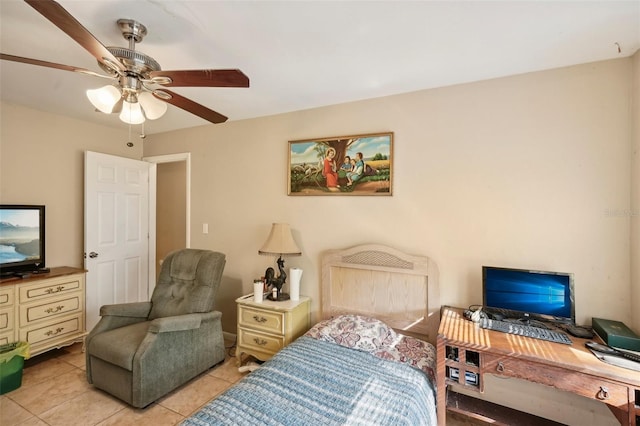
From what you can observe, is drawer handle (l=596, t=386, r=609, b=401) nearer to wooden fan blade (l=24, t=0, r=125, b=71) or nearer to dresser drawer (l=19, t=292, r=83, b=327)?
wooden fan blade (l=24, t=0, r=125, b=71)

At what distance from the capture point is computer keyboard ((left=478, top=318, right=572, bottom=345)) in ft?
5.14

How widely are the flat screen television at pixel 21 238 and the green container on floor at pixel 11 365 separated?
26.4 inches

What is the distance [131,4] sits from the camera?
1340 millimetres

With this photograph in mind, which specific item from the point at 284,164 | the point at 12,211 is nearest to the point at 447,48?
the point at 284,164

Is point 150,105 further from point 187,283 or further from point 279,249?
point 187,283

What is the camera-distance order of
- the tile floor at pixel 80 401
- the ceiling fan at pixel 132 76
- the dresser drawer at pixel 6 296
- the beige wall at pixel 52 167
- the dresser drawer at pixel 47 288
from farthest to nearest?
the beige wall at pixel 52 167 → the dresser drawer at pixel 47 288 → the dresser drawer at pixel 6 296 → the tile floor at pixel 80 401 → the ceiling fan at pixel 132 76

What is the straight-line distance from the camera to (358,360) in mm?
1782

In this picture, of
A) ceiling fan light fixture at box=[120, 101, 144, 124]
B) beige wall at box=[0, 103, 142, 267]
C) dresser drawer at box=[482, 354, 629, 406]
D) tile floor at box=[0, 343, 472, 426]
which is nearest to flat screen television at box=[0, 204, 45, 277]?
beige wall at box=[0, 103, 142, 267]

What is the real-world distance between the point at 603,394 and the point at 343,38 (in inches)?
87.6

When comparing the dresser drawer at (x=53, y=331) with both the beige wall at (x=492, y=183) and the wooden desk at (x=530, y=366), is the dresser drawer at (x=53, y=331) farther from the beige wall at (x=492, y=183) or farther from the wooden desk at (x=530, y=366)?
the wooden desk at (x=530, y=366)

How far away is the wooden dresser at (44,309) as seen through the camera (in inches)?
91.7

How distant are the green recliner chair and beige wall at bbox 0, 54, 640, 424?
57 centimetres

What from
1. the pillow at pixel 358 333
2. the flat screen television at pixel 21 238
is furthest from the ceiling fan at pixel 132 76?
the flat screen television at pixel 21 238

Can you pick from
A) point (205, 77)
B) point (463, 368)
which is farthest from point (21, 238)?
point (463, 368)
